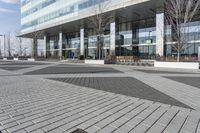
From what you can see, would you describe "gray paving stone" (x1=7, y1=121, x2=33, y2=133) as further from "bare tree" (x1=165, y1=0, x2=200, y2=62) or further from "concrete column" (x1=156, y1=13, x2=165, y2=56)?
"concrete column" (x1=156, y1=13, x2=165, y2=56)

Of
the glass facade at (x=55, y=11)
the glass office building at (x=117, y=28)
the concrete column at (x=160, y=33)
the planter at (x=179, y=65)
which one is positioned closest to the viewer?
the planter at (x=179, y=65)

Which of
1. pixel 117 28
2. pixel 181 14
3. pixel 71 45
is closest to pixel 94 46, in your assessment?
pixel 117 28

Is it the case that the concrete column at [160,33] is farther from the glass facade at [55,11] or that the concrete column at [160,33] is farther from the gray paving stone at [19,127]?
the gray paving stone at [19,127]

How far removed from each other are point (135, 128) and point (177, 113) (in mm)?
1719

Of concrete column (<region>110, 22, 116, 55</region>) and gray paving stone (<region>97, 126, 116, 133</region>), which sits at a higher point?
concrete column (<region>110, 22, 116, 55</region>)

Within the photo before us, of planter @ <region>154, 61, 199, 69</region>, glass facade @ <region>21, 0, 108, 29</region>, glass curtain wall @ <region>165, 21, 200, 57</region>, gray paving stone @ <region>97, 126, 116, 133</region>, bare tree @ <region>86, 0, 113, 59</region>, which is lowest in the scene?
gray paving stone @ <region>97, 126, 116, 133</region>

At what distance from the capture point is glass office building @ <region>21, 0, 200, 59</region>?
106ft

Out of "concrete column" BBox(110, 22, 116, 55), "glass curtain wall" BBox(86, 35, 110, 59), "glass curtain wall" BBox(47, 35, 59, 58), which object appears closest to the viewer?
"concrete column" BBox(110, 22, 116, 55)

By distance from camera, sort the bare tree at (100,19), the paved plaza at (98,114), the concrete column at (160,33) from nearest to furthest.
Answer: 1. the paved plaza at (98,114)
2. the concrete column at (160,33)
3. the bare tree at (100,19)

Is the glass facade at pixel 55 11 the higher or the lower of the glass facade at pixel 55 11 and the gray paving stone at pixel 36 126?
the higher

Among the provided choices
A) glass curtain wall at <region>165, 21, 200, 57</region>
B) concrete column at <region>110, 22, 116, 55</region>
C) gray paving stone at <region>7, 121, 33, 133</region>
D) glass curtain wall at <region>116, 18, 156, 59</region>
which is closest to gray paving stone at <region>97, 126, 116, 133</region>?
gray paving stone at <region>7, 121, 33, 133</region>

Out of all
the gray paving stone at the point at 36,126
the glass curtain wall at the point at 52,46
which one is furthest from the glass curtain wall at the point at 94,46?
Answer: the gray paving stone at the point at 36,126

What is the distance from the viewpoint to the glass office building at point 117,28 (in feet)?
106

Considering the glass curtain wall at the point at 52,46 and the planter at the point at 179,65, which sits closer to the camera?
the planter at the point at 179,65
